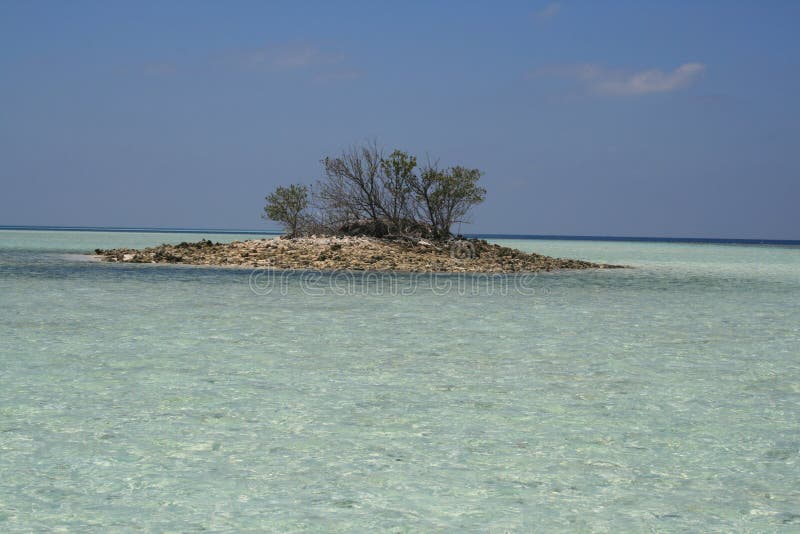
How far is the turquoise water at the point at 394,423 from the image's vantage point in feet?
12.6

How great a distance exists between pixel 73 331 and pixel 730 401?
7.40 m

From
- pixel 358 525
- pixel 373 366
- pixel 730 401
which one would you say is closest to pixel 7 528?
pixel 358 525

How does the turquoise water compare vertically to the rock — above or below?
below

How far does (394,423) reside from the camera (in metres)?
5.44

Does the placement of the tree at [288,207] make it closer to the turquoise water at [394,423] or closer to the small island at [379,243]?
the small island at [379,243]

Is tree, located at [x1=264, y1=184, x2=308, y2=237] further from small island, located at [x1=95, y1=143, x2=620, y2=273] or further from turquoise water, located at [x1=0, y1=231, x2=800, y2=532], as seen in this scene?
turquoise water, located at [x1=0, y1=231, x2=800, y2=532]

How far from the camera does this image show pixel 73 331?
986 centimetres

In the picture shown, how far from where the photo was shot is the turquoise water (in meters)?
3.85

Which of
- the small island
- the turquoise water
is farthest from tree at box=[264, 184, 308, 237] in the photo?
the turquoise water

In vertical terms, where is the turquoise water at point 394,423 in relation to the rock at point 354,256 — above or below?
below

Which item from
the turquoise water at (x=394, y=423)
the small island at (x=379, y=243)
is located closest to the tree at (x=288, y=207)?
the small island at (x=379, y=243)

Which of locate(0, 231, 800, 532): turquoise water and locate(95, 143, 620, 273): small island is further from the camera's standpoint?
locate(95, 143, 620, 273): small island

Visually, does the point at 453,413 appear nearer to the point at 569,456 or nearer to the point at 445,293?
the point at 569,456

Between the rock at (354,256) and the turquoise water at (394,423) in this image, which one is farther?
the rock at (354,256)
